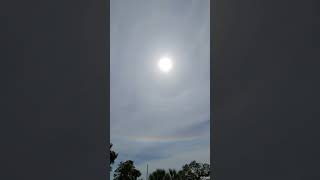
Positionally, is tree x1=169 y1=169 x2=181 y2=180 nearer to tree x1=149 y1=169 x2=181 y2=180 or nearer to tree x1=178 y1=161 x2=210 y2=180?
tree x1=149 y1=169 x2=181 y2=180

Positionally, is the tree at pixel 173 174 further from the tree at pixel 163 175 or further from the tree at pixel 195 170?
the tree at pixel 195 170

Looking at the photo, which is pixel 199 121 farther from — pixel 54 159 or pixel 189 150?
pixel 54 159

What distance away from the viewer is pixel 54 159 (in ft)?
5.34

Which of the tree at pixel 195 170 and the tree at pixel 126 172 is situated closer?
the tree at pixel 126 172

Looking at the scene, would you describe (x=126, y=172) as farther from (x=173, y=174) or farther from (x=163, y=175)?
(x=163, y=175)

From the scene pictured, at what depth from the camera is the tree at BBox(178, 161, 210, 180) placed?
61.0 feet

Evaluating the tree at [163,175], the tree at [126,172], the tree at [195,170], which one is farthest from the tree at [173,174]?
the tree at [126,172]

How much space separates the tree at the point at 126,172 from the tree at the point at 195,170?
280 cm

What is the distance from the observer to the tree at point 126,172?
17.7m

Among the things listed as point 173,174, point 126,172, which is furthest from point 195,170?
point 173,174

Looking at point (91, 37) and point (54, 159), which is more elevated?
point (91, 37)

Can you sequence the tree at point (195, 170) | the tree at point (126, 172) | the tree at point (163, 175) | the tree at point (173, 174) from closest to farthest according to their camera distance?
the tree at point (163, 175), the tree at point (173, 174), the tree at point (126, 172), the tree at point (195, 170)
